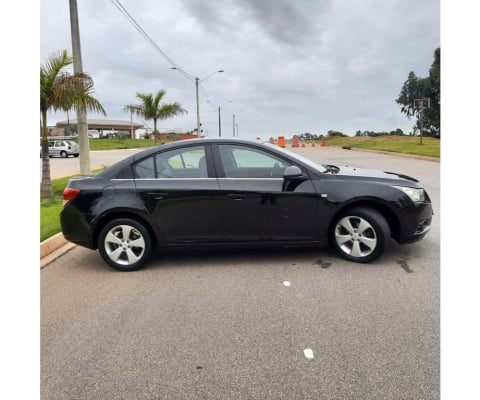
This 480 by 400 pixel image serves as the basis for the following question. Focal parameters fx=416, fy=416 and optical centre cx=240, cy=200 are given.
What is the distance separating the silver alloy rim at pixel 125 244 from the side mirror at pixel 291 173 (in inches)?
74.6

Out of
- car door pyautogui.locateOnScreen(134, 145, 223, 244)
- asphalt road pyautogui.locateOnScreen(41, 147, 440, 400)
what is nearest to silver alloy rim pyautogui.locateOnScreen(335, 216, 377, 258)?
asphalt road pyautogui.locateOnScreen(41, 147, 440, 400)

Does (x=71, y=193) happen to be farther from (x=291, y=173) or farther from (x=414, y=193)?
(x=414, y=193)

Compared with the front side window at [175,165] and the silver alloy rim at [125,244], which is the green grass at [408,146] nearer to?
the front side window at [175,165]

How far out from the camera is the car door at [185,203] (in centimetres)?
501

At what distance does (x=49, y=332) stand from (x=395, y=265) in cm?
372

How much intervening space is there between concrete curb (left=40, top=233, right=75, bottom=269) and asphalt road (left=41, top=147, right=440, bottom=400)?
1.68ft

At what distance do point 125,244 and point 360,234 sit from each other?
284 cm

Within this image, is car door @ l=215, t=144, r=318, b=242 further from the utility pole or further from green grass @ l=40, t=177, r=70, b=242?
the utility pole

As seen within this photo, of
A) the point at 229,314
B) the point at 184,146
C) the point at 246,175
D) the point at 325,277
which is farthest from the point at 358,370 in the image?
the point at 184,146

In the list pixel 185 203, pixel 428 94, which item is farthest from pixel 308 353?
pixel 428 94

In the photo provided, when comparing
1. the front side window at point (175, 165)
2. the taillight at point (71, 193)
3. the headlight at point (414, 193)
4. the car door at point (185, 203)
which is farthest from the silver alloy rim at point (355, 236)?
the taillight at point (71, 193)

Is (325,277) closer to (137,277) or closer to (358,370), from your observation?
(358,370)

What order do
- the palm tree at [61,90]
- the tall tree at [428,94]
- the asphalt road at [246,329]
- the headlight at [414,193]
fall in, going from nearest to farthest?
the asphalt road at [246,329] < the headlight at [414,193] < the palm tree at [61,90] < the tall tree at [428,94]

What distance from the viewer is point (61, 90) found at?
9.91 metres
